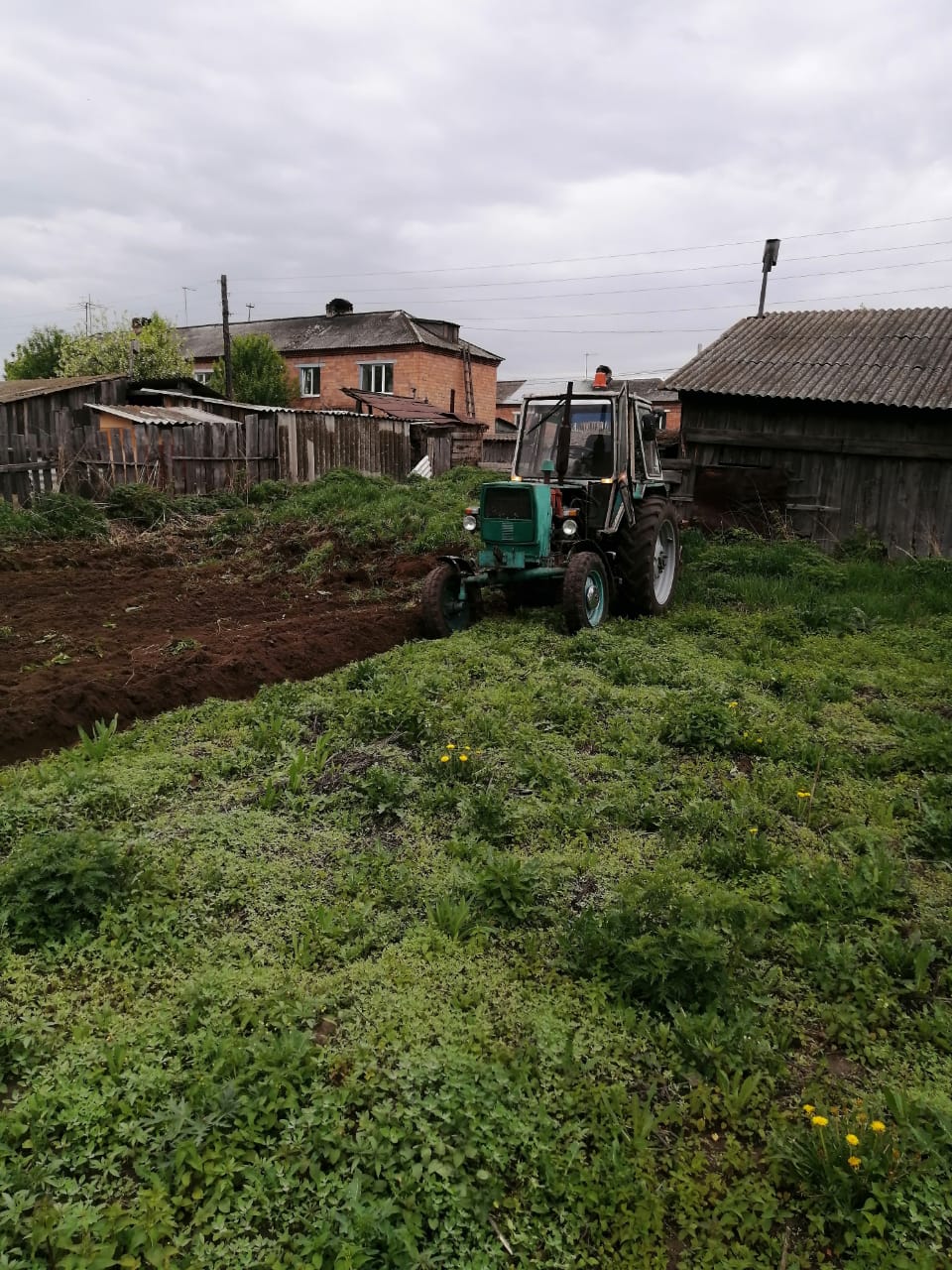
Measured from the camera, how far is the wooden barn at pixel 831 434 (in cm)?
1261

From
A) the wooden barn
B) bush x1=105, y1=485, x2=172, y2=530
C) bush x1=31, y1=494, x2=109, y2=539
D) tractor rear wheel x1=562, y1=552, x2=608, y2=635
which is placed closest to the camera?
tractor rear wheel x1=562, y1=552, x2=608, y2=635

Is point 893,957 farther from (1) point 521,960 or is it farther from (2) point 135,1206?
(2) point 135,1206

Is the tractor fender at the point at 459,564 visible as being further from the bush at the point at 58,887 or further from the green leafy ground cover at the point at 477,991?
the bush at the point at 58,887

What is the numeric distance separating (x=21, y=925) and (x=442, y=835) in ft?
6.26

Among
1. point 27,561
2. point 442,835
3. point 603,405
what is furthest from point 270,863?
point 27,561

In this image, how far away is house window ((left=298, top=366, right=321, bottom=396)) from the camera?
3369cm

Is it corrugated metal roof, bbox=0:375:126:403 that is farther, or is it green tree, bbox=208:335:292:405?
green tree, bbox=208:335:292:405

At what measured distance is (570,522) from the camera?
777cm

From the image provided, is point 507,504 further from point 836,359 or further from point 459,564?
point 836,359

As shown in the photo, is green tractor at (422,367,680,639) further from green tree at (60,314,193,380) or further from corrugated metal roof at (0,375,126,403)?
green tree at (60,314,193,380)

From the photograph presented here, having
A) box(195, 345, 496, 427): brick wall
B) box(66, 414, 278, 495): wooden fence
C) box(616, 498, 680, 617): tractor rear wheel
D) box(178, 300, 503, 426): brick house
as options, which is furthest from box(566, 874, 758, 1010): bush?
box(195, 345, 496, 427): brick wall

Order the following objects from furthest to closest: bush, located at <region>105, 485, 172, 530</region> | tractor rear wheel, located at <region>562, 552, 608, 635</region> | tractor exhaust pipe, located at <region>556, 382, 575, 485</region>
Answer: bush, located at <region>105, 485, 172, 530</region> < tractor exhaust pipe, located at <region>556, 382, 575, 485</region> < tractor rear wheel, located at <region>562, 552, 608, 635</region>

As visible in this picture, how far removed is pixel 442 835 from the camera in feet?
14.0

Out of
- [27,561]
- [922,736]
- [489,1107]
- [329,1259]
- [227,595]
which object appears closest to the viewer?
[329,1259]
